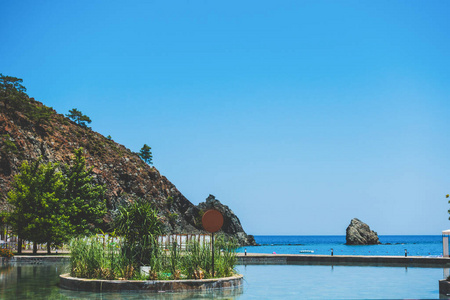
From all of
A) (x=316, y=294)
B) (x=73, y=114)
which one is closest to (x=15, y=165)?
(x=73, y=114)

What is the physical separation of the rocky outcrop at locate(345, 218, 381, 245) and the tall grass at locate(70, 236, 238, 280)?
369 feet

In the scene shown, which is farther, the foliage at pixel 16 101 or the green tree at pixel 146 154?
the green tree at pixel 146 154

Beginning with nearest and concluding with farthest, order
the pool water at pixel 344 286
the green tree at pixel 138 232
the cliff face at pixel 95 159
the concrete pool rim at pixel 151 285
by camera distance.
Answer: the pool water at pixel 344 286 < the concrete pool rim at pixel 151 285 < the green tree at pixel 138 232 < the cliff face at pixel 95 159

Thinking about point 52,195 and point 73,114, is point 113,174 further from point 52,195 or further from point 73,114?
point 52,195

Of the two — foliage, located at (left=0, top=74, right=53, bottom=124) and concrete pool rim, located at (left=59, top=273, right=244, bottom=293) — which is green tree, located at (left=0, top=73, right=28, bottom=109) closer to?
foliage, located at (left=0, top=74, right=53, bottom=124)

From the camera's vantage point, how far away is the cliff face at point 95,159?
67.9m

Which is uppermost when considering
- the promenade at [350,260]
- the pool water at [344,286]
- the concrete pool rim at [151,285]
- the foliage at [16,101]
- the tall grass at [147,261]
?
the foliage at [16,101]

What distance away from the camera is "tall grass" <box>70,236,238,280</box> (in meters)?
14.9

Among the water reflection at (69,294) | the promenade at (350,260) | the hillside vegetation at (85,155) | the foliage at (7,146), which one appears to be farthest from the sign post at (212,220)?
the foliage at (7,146)

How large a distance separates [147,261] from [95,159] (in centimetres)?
7700

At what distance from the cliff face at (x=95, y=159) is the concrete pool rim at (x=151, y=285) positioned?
1806 inches

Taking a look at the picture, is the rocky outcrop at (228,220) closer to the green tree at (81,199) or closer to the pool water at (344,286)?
the green tree at (81,199)

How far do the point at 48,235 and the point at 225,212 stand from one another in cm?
9126

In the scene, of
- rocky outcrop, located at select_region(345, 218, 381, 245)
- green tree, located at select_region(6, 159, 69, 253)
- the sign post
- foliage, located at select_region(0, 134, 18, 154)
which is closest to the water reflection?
the sign post
